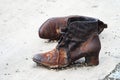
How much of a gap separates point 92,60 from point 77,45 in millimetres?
180

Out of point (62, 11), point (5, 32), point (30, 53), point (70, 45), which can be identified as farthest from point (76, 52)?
point (62, 11)

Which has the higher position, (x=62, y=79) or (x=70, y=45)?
(x=70, y=45)

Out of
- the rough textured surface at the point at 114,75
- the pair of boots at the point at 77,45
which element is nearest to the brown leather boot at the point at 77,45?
the pair of boots at the point at 77,45

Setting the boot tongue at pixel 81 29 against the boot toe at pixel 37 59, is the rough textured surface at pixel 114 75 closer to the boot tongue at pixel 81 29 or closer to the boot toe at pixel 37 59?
the boot tongue at pixel 81 29

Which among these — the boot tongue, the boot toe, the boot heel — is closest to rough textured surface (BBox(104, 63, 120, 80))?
the boot heel

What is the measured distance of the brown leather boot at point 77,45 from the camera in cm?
347

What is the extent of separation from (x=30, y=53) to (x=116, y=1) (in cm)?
179

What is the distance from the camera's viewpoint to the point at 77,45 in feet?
11.5

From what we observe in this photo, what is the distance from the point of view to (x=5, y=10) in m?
5.22

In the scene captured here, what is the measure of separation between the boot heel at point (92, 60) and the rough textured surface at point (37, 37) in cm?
4

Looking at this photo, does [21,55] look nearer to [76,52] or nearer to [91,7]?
[76,52]

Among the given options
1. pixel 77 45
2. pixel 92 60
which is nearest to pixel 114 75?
pixel 92 60

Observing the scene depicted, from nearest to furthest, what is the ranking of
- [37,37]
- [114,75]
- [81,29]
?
1. [114,75]
2. [81,29]
3. [37,37]

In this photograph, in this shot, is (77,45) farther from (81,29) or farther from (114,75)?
(114,75)
